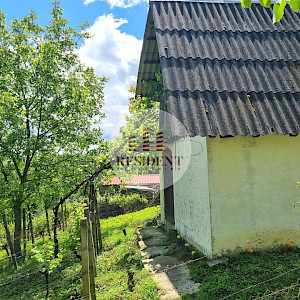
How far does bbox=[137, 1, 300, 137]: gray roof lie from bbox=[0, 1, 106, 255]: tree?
3.26m

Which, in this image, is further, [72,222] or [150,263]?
[72,222]

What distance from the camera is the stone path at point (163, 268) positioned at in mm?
4262

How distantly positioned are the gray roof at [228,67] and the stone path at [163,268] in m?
2.45

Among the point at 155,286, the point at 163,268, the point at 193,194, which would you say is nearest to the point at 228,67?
the point at 193,194

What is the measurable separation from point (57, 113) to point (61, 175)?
2026 millimetres

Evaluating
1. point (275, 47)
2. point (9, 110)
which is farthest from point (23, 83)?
point (275, 47)

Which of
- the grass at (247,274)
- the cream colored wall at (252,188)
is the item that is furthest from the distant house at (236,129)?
the grass at (247,274)

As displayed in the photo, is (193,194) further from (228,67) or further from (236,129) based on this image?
(228,67)

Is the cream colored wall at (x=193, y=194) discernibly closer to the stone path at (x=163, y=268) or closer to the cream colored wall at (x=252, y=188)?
the cream colored wall at (x=252, y=188)

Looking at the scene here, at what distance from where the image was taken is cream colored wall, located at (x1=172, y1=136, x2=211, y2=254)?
537 cm

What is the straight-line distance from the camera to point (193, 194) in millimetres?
6207

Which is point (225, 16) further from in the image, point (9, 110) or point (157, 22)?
point (9, 110)

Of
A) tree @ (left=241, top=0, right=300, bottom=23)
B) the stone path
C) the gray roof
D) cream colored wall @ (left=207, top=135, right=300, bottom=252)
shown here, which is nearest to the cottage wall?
cream colored wall @ (left=207, top=135, right=300, bottom=252)

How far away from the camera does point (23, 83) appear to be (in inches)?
330
